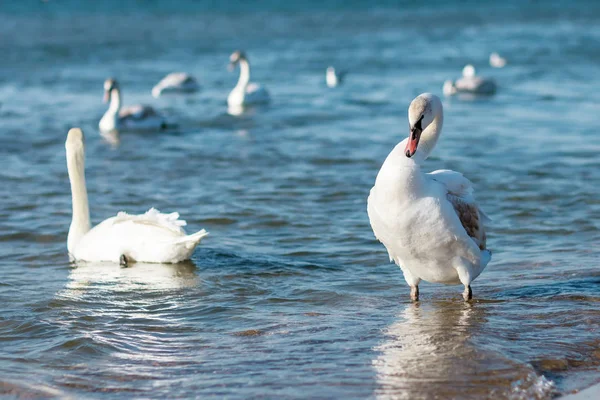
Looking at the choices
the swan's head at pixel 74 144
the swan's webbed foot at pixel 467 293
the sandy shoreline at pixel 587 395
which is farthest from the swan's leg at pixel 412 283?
the swan's head at pixel 74 144

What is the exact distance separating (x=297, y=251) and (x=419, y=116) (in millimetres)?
3004

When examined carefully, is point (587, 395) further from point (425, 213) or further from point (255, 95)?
point (255, 95)

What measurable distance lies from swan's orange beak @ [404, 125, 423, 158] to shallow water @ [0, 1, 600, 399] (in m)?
1.19

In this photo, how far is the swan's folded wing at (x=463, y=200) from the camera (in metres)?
7.21

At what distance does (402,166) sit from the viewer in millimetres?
6664

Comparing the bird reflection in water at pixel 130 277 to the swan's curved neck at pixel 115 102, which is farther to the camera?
the swan's curved neck at pixel 115 102

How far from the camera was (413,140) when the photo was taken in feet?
22.3

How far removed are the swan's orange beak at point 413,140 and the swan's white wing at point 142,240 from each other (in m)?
2.70

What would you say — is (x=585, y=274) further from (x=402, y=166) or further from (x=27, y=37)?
(x=27, y=37)

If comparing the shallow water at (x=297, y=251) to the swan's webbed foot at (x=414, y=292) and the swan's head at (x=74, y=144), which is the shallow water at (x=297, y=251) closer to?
the swan's webbed foot at (x=414, y=292)

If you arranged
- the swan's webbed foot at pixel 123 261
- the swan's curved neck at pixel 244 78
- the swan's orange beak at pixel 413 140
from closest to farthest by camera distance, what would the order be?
the swan's orange beak at pixel 413 140, the swan's webbed foot at pixel 123 261, the swan's curved neck at pixel 244 78

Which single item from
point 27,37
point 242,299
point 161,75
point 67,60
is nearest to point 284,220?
point 242,299

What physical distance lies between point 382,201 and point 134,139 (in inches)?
440

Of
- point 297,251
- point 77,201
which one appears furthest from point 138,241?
point 297,251
